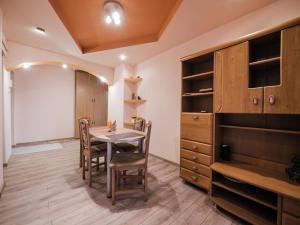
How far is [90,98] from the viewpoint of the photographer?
5652 mm

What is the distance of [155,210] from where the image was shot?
1.74m

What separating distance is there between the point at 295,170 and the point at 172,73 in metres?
2.46

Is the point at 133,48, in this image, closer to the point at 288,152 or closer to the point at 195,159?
the point at 195,159

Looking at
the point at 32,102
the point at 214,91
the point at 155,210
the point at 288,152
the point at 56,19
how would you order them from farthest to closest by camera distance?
the point at 32,102
the point at 56,19
the point at 214,91
the point at 155,210
the point at 288,152

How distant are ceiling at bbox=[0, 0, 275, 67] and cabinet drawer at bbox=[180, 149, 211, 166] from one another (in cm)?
201

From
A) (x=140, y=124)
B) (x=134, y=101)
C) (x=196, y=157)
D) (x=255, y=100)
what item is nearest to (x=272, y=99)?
(x=255, y=100)

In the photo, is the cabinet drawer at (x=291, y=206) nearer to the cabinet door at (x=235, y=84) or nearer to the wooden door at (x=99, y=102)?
the cabinet door at (x=235, y=84)

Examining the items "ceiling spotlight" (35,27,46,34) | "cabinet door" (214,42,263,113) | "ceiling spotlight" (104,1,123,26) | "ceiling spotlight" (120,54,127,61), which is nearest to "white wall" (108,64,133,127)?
"ceiling spotlight" (120,54,127,61)

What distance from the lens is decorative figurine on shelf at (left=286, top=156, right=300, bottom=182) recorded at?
1417mm

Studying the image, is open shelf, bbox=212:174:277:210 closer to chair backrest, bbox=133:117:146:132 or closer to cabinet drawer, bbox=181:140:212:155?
cabinet drawer, bbox=181:140:212:155

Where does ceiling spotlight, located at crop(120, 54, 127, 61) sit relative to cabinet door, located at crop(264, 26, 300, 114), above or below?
above

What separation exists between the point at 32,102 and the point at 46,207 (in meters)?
4.11

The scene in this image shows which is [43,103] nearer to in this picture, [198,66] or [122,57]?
[122,57]

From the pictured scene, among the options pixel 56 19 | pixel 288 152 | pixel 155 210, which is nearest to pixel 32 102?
pixel 56 19
